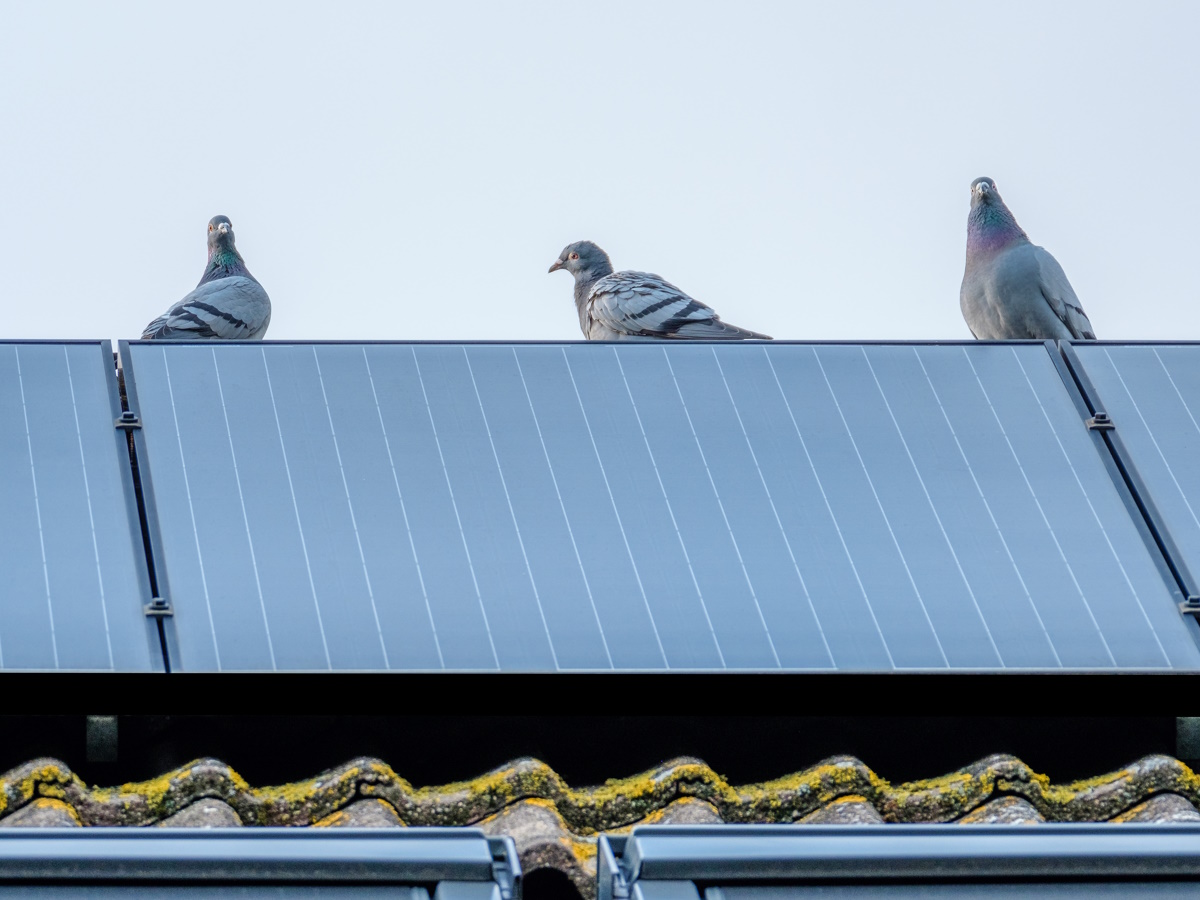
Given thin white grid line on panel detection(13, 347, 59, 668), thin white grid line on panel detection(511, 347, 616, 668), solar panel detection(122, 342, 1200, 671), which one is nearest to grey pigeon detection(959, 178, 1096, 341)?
solar panel detection(122, 342, 1200, 671)

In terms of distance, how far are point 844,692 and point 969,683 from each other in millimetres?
304

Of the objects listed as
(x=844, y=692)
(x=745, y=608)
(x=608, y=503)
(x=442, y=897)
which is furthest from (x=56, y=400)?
(x=442, y=897)

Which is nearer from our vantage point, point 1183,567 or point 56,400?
point 1183,567

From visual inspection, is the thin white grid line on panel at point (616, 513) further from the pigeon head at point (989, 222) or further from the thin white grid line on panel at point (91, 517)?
the pigeon head at point (989, 222)

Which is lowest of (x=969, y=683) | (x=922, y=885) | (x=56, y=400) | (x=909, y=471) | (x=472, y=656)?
(x=922, y=885)

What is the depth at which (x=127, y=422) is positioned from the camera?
5.53m

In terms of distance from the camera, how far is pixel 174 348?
6.04 metres

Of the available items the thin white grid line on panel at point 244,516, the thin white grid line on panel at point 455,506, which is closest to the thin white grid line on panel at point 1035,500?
the thin white grid line on panel at point 455,506

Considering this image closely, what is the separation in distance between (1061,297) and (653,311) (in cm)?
217

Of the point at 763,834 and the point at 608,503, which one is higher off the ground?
the point at 608,503

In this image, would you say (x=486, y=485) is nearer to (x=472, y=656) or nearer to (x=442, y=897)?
(x=472, y=656)

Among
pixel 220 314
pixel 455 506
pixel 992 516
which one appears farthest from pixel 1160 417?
pixel 220 314

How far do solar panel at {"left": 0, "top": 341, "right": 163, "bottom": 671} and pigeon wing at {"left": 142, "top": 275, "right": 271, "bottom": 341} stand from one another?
2555mm

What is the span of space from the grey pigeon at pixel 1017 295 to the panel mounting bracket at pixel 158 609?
453cm
